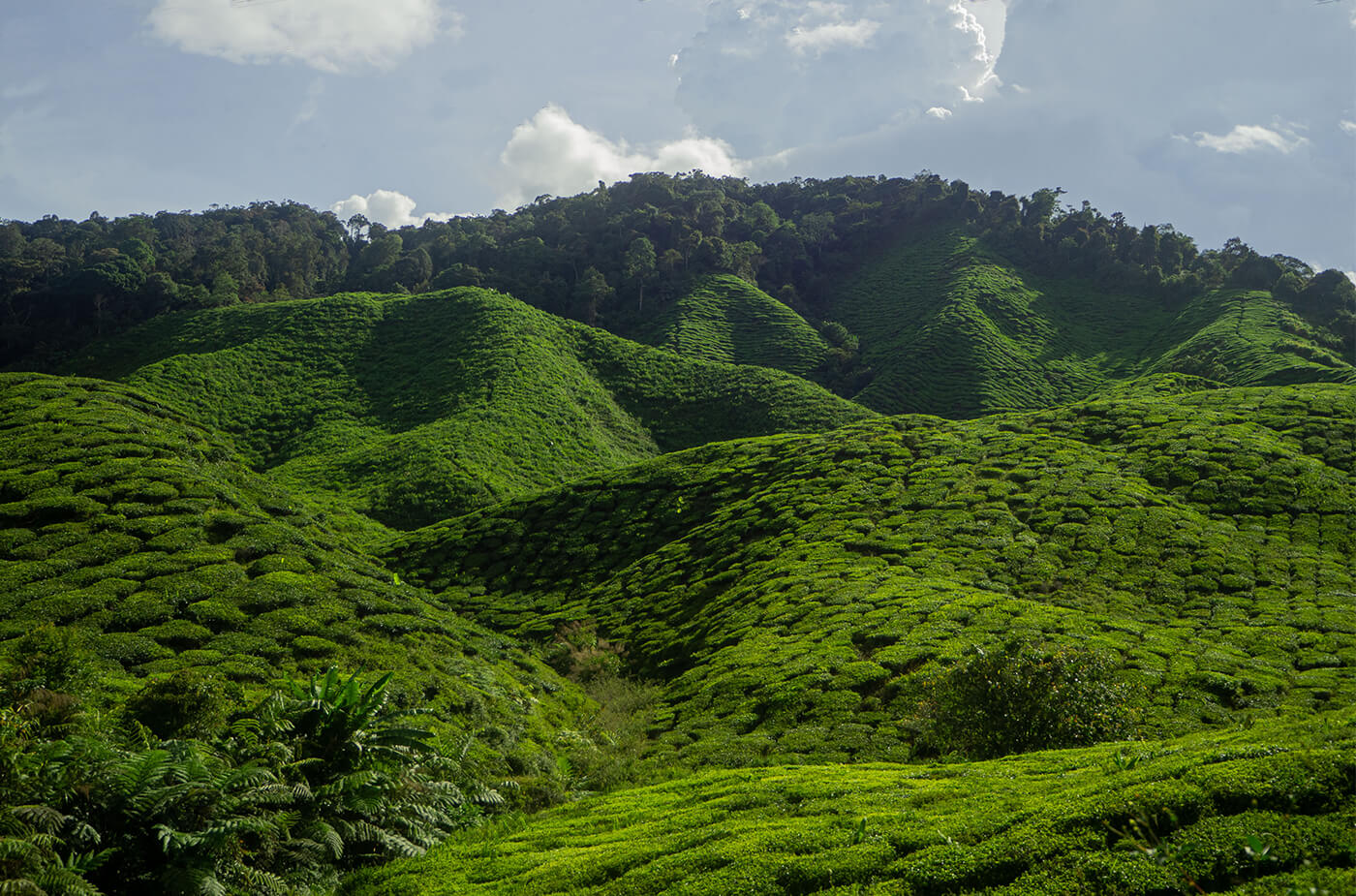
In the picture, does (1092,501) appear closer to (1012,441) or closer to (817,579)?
(1012,441)

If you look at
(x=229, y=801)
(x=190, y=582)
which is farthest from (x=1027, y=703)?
(x=190, y=582)

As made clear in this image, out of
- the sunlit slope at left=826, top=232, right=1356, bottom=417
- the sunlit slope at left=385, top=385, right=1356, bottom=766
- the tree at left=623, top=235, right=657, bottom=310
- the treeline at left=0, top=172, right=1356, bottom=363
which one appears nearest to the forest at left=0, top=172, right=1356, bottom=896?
the sunlit slope at left=385, top=385, right=1356, bottom=766

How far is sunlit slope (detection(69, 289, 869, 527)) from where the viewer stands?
55.9 m

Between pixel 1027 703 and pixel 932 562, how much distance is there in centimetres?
1528

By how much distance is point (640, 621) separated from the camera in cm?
3344

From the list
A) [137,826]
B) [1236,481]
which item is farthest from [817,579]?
[137,826]

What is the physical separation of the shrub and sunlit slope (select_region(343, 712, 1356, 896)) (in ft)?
6.87

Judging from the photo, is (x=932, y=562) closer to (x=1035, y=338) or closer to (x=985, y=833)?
(x=985, y=833)

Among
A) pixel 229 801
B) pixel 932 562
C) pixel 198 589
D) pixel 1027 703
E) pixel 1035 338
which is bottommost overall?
pixel 1027 703

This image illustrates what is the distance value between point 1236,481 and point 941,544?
1564cm

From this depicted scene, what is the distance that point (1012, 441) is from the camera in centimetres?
4503

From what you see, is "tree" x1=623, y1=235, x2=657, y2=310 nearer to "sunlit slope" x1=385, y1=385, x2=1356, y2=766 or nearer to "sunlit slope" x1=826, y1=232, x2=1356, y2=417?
"sunlit slope" x1=826, y1=232, x2=1356, y2=417

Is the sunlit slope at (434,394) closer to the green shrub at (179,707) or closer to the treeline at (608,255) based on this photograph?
the treeline at (608,255)

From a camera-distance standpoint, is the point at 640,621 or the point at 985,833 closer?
the point at 985,833
